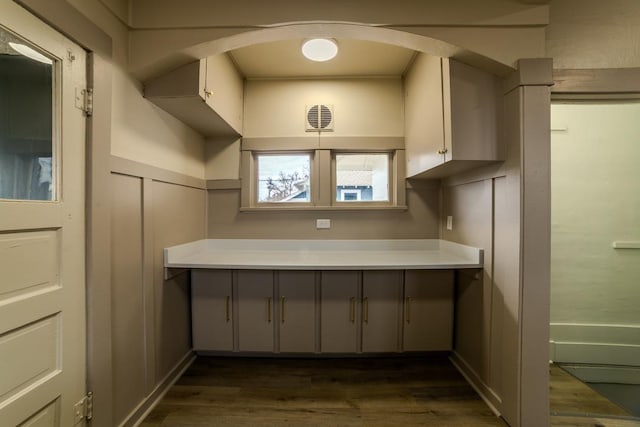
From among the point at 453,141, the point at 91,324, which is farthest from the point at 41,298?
the point at 453,141

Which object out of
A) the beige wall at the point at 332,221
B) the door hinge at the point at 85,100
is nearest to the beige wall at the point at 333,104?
the beige wall at the point at 332,221

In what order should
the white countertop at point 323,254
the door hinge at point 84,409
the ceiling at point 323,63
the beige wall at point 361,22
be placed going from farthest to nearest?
the ceiling at point 323,63, the white countertop at point 323,254, the beige wall at point 361,22, the door hinge at point 84,409

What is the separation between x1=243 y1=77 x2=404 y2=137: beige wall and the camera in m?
2.50

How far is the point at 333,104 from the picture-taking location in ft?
8.20

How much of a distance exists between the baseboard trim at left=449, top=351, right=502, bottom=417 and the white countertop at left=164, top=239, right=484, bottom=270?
82 centimetres

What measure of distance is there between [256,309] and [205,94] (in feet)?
5.53

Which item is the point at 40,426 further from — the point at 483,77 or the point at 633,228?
the point at 633,228

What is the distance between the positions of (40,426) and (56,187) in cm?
99

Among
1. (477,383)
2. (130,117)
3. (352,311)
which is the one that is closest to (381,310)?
(352,311)

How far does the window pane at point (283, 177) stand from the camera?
8.52 feet

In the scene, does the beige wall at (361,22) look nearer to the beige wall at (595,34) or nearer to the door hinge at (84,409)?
the beige wall at (595,34)

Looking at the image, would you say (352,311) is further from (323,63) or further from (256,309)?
(323,63)

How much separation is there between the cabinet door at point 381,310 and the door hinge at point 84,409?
5.65 feet

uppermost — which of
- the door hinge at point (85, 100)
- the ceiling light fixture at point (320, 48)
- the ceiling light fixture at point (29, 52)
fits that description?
the ceiling light fixture at point (320, 48)
